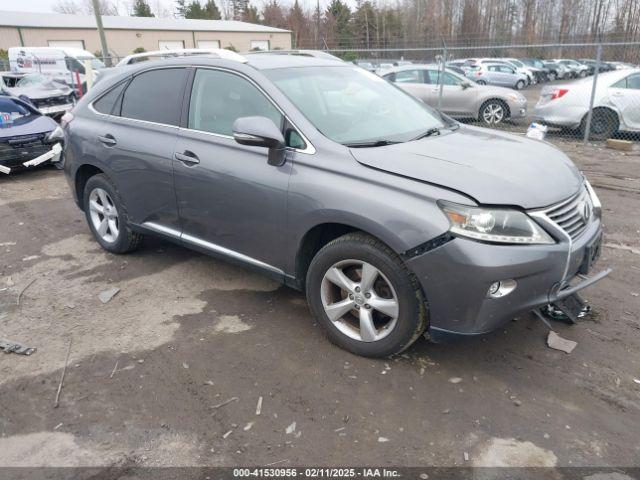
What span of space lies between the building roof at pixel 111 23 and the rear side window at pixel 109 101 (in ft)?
129

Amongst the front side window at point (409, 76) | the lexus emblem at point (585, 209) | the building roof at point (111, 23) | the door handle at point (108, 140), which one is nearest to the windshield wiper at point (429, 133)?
the lexus emblem at point (585, 209)

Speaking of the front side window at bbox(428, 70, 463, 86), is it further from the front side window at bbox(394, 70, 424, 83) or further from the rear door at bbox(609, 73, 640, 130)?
the rear door at bbox(609, 73, 640, 130)

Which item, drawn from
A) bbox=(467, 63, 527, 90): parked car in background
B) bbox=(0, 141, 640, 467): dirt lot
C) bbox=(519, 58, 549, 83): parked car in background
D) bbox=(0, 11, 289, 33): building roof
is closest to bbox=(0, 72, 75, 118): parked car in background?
bbox=(0, 141, 640, 467): dirt lot

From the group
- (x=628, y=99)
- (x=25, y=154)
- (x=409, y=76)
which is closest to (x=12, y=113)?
(x=25, y=154)

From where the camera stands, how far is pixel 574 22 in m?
43.5

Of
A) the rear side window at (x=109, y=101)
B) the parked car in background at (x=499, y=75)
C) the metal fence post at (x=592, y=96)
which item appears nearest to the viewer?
the rear side window at (x=109, y=101)

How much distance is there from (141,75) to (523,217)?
341cm

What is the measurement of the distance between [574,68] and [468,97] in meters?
25.6

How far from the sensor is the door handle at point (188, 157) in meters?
3.78

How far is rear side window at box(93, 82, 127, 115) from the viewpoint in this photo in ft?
15.1

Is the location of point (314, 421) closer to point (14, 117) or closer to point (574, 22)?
point (14, 117)

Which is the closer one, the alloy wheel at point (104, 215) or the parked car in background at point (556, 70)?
the alloy wheel at point (104, 215)

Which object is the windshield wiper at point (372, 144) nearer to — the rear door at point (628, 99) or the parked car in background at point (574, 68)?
the rear door at point (628, 99)

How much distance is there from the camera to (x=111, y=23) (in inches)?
1756
